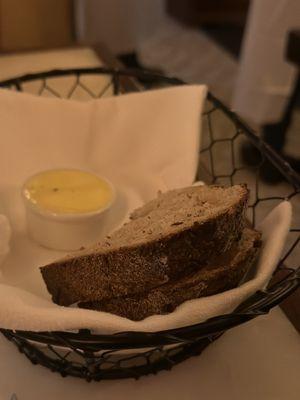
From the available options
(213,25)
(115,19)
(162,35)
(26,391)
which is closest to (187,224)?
(26,391)

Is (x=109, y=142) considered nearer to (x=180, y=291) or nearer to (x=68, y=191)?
(x=68, y=191)

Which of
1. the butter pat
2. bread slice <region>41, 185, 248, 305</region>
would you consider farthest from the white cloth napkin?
bread slice <region>41, 185, 248, 305</region>

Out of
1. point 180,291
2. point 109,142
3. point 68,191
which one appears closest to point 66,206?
point 68,191

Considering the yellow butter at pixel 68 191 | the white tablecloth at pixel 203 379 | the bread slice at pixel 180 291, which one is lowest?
the white tablecloth at pixel 203 379

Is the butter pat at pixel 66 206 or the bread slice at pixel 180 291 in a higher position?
the bread slice at pixel 180 291

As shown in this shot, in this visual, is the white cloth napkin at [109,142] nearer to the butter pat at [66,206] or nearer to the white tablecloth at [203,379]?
the butter pat at [66,206]

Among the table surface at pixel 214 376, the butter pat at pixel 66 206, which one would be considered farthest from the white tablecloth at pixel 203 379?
the butter pat at pixel 66 206

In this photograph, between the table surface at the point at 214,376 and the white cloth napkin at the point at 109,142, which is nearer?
the table surface at the point at 214,376

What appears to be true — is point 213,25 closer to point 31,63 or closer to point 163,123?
point 31,63
